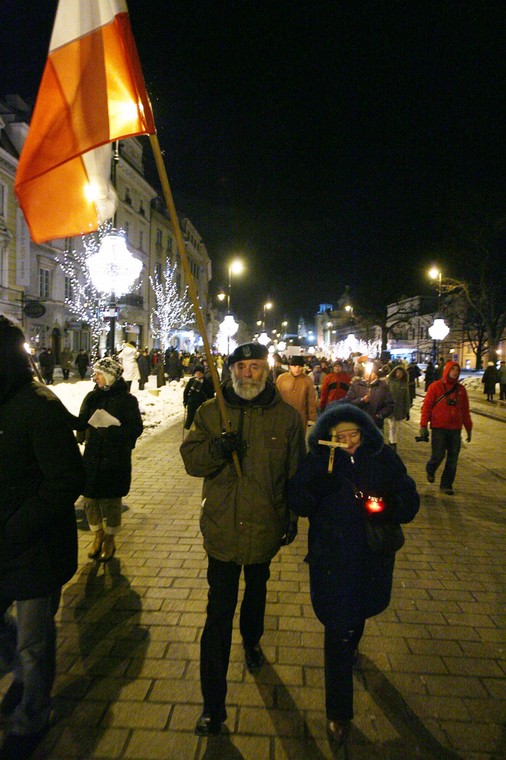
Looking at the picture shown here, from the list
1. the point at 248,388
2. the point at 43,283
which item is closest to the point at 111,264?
the point at 248,388

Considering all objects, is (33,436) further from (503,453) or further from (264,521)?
(503,453)

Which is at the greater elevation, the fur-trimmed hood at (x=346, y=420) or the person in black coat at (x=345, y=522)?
the fur-trimmed hood at (x=346, y=420)

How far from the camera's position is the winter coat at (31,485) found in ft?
8.64

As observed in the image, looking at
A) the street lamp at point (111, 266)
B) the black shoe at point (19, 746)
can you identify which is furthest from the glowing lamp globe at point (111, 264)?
the black shoe at point (19, 746)

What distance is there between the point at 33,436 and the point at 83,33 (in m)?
2.47

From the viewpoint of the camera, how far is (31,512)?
263cm

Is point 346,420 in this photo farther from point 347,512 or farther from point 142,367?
point 142,367

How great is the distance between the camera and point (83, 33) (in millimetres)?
3260

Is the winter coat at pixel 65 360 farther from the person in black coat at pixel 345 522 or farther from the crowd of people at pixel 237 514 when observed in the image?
the person in black coat at pixel 345 522

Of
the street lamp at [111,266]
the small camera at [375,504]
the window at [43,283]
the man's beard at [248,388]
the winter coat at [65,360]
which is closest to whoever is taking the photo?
the small camera at [375,504]

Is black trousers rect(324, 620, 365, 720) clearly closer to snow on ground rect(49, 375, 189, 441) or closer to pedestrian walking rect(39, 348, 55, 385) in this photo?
snow on ground rect(49, 375, 189, 441)

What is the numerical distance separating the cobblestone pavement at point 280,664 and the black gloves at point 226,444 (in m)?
1.47

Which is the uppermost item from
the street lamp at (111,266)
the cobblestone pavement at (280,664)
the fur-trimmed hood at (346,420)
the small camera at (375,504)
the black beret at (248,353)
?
the street lamp at (111,266)

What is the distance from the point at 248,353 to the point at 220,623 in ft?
5.05
